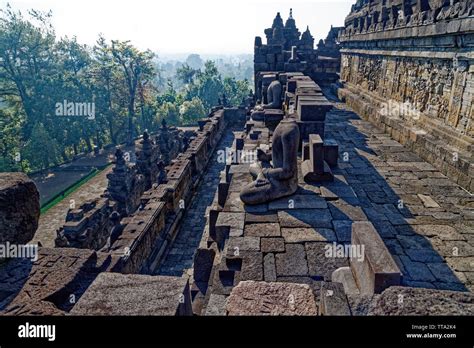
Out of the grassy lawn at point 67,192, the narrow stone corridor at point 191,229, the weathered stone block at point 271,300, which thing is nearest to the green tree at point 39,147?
the grassy lawn at point 67,192

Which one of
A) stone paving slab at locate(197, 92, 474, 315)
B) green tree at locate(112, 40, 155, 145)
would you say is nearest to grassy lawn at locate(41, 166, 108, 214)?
green tree at locate(112, 40, 155, 145)

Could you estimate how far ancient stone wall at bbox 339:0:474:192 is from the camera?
6402 millimetres

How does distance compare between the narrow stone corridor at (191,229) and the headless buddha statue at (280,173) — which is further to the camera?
the narrow stone corridor at (191,229)

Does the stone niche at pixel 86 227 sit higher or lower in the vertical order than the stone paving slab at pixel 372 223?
lower

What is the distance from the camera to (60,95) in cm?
2589

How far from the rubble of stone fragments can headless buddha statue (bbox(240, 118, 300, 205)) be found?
0.02 meters

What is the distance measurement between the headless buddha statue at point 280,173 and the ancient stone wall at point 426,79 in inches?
146

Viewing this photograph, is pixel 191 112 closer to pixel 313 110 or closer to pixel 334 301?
pixel 313 110

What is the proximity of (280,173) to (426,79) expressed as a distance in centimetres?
597

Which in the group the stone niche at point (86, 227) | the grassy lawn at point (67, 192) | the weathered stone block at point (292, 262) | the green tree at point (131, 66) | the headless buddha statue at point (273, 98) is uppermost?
the green tree at point (131, 66)

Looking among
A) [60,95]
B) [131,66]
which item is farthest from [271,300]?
[131,66]

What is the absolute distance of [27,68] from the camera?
1051 inches

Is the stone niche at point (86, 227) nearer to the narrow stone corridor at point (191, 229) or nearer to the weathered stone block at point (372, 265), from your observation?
the narrow stone corridor at point (191, 229)

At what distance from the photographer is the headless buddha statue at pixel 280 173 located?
4.81 m
